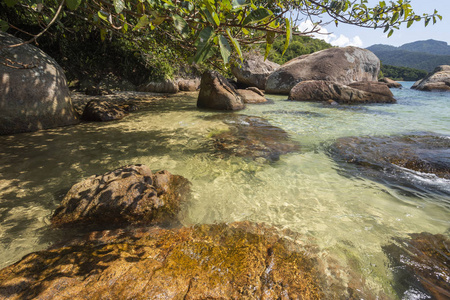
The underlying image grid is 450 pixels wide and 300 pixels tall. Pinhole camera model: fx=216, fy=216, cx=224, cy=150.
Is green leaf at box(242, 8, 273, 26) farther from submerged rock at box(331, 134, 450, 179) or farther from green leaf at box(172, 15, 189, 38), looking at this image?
submerged rock at box(331, 134, 450, 179)

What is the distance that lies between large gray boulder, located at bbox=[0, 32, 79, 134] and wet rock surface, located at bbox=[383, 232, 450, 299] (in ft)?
18.8

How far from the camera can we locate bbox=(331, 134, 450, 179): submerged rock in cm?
306

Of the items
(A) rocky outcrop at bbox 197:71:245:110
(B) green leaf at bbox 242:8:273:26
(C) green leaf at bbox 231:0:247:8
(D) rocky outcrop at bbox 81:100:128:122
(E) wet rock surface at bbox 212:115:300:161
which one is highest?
(C) green leaf at bbox 231:0:247:8

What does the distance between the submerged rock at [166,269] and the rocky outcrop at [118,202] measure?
0.81ft

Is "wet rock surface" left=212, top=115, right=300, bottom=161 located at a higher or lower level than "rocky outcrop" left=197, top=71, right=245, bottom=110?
lower

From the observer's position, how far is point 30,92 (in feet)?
14.0

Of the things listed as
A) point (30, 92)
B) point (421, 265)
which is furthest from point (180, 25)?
point (30, 92)

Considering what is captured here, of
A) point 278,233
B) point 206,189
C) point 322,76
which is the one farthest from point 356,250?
point 322,76

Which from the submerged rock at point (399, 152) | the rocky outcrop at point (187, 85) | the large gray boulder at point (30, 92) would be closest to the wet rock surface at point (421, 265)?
the submerged rock at point (399, 152)

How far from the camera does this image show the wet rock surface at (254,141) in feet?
12.0

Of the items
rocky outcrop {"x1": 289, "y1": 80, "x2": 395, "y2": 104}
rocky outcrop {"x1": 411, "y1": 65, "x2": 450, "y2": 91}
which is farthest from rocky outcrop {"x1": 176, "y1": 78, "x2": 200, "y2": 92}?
rocky outcrop {"x1": 411, "y1": 65, "x2": 450, "y2": 91}

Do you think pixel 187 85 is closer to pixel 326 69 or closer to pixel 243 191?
pixel 326 69

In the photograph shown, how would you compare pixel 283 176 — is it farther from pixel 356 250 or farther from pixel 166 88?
pixel 166 88

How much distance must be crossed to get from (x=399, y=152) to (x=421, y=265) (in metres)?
2.59
